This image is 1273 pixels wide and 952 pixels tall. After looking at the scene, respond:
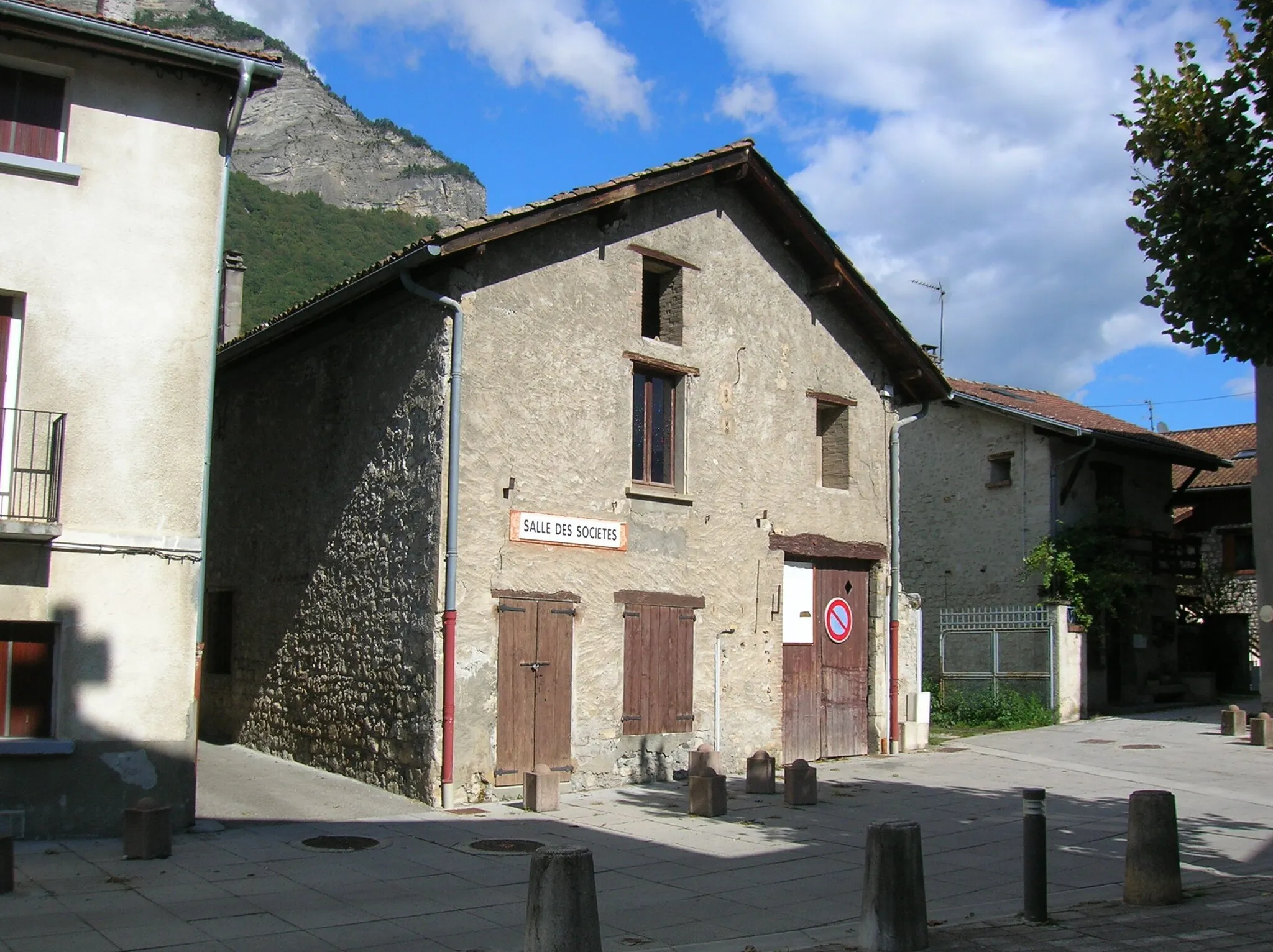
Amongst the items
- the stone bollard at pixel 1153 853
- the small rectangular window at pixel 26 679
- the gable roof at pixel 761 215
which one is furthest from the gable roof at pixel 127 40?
the stone bollard at pixel 1153 853

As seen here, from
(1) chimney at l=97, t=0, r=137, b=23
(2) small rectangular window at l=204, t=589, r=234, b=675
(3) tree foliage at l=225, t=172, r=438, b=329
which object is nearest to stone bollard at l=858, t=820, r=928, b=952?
(1) chimney at l=97, t=0, r=137, b=23

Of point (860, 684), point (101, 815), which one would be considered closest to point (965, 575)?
point (860, 684)

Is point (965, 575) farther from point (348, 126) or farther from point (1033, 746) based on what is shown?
point (348, 126)

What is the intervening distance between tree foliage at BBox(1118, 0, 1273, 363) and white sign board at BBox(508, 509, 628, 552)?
668cm

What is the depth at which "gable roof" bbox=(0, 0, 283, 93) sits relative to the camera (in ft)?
32.7

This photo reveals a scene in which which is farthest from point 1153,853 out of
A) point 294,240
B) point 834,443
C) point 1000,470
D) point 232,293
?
point 294,240

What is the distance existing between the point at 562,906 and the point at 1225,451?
30.5 metres

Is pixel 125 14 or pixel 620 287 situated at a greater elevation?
pixel 125 14

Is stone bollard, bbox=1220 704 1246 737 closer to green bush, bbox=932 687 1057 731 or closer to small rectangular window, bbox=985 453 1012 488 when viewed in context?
green bush, bbox=932 687 1057 731

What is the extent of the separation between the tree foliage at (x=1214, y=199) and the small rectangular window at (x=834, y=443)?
7968 millimetres

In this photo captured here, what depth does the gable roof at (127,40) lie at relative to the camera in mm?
9961

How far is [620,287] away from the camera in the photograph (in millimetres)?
14211

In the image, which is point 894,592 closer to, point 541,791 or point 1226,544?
point 541,791

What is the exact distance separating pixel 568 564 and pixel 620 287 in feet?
11.2
